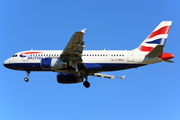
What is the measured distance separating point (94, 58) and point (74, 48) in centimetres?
419

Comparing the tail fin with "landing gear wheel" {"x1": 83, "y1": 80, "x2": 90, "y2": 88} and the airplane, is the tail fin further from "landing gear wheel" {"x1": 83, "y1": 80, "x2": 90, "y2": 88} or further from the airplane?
"landing gear wheel" {"x1": 83, "y1": 80, "x2": 90, "y2": 88}

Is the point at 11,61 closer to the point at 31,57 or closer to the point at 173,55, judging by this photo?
the point at 31,57

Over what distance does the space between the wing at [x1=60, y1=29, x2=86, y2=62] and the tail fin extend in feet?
27.2

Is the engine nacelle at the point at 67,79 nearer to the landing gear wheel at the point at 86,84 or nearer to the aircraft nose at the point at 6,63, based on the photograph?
the landing gear wheel at the point at 86,84

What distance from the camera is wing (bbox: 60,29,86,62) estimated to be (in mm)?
42831

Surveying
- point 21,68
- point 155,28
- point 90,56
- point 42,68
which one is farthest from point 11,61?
point 155,28

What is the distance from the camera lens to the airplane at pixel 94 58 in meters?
45.9

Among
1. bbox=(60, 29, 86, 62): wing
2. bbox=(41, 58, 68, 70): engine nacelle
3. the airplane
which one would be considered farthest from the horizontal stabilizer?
bbox=(41, 58, 68, 70): engine nacelle

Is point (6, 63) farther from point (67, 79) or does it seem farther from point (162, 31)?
point (162, 31)

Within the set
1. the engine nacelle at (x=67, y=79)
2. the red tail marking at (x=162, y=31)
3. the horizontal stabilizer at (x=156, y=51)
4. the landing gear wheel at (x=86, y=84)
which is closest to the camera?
the horizontal stabilizer at (x=156, y=51)

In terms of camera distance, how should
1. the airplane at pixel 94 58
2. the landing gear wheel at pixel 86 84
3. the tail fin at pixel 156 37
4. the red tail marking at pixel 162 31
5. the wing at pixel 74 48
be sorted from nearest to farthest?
1. the wing at pixel 74 48
2. the airplane at pixel 94 58
3. the tail fin at pixel 156 37
4. the red tail marking at pixel 162 31
5. the landing gear wheel at pixel 86 84

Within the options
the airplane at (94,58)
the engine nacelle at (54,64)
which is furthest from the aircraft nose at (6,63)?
the engine nacelle at (54,64)

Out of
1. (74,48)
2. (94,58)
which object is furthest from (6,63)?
(94,58)

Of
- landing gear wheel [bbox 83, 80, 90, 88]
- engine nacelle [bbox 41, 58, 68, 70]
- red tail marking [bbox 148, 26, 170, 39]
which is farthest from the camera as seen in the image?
landing gear wheel [bbox 83, 80, 90, 88]
